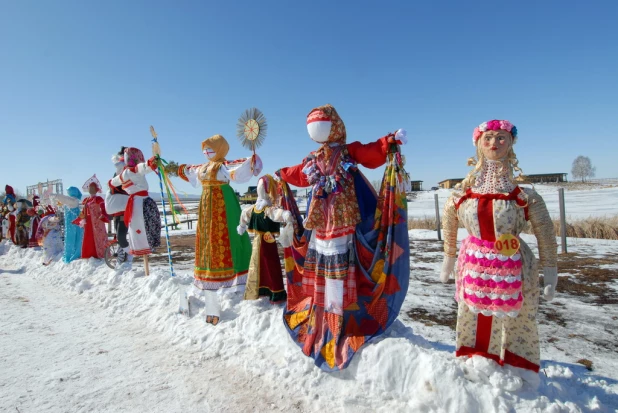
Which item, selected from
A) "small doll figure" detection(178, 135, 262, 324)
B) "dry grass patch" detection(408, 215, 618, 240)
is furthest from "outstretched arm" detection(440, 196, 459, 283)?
"dry grass patch" detection(408, 215, 618, 240)

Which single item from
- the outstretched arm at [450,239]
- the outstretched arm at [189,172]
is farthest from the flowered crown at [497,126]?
the outstretched arm at [189,172]

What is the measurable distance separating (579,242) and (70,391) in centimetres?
1121

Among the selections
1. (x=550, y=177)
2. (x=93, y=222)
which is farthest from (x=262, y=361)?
(x=550, y=177)

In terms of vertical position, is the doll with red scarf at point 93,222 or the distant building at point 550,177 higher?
the distant building at point 550,177

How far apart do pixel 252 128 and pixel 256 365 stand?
8.03 feet

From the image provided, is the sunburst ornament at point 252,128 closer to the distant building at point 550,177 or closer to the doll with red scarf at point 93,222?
the doll with red scarf at point 93,222

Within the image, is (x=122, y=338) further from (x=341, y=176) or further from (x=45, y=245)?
(x=45, y=245)

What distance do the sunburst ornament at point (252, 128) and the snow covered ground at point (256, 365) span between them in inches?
73.5

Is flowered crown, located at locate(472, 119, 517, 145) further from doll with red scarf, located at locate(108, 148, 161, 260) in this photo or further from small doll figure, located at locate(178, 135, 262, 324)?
doll with red scarf, located at locate(108, 148, 161, 260)

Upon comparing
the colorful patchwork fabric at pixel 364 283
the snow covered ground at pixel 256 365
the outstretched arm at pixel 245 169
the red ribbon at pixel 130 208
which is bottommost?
the snow covered ground at pixel 256 365

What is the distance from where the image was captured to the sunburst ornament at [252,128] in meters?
3.87

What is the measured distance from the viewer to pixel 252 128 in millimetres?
3877

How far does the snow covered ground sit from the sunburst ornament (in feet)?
6.13

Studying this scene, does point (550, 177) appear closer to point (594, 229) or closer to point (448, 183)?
point (448, 183)
